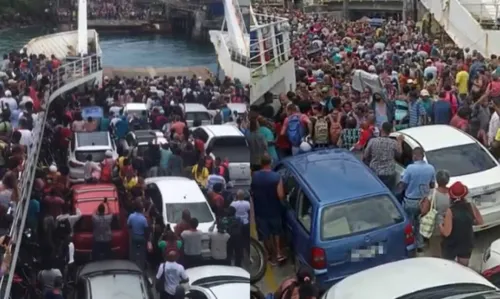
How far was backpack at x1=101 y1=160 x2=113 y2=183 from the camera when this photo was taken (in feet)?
5.47

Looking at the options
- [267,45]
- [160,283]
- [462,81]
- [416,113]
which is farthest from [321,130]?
[160,283]

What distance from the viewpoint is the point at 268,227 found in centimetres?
305

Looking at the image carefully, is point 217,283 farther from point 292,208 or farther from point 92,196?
point 292,208

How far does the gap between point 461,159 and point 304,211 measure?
1.96m

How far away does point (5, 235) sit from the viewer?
4.81 feet

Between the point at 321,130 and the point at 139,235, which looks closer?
the point at 139,235

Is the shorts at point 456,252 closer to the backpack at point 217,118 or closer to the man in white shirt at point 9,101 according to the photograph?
the backpack at point 217,118

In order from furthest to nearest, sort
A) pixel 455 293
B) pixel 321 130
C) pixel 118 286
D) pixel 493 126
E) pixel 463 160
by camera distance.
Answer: pixel 493 126 < pixel 463 160 < pixel 321 130 < pixel 455 293 < pixel 118 286

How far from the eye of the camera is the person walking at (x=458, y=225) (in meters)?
3.80

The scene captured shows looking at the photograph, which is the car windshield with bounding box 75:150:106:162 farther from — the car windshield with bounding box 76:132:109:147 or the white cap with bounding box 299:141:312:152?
the white cap with bounding box 299:141:312:152

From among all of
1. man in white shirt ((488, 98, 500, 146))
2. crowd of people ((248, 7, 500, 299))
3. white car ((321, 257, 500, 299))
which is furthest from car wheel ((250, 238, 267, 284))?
man in white shirt ((488, 98, 500, 146))

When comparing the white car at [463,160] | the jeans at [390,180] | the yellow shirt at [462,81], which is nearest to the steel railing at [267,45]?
the jeans at [390,180]

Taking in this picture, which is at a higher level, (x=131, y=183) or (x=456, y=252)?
(x=131, y=183)

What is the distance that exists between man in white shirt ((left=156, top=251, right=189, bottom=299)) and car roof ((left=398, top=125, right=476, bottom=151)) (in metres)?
4.02
